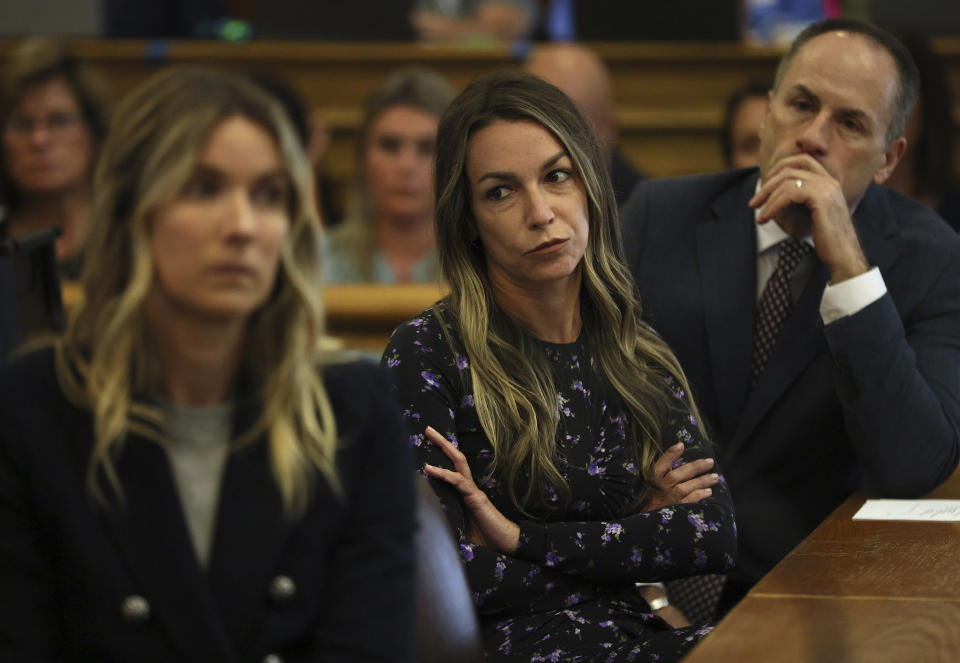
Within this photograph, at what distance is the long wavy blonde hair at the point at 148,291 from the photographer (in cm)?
125

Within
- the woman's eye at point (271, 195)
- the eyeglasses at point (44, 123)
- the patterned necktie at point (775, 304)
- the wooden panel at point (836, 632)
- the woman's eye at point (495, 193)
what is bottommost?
the wooden panel at point (836, 632)

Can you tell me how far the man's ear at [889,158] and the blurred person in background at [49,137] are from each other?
256 centimetres

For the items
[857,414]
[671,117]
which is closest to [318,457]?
[857,414]

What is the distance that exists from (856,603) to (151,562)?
862 millimetres

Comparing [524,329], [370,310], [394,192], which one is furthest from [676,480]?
[394,192]

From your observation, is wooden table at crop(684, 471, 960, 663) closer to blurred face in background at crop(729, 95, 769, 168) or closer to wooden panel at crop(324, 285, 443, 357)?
wooden panel at crop(324, 285, 443, 357)

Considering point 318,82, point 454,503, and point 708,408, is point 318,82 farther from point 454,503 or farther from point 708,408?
point 454,503

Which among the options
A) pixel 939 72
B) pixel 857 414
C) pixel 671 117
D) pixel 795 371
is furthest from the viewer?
pixel 671 117

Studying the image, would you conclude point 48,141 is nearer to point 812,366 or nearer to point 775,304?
point 775,304

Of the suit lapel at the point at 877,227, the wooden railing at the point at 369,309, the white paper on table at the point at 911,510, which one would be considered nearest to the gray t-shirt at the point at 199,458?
the white paper on table at the point at 911,510

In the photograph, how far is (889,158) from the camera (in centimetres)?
256

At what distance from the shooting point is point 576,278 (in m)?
2.10

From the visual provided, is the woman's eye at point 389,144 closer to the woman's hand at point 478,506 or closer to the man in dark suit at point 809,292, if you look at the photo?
the man in dark suit at point 809,292

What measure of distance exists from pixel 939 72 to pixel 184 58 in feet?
9.28
